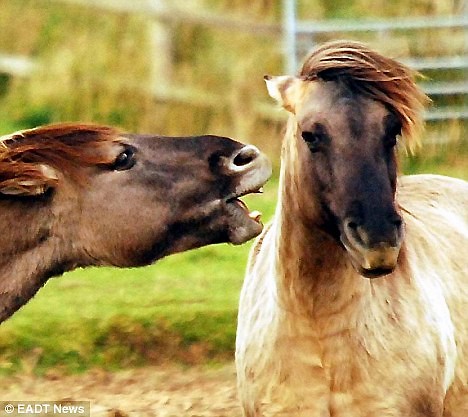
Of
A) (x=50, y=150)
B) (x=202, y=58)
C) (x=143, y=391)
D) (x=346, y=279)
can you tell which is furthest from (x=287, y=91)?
(x=202, y=58)

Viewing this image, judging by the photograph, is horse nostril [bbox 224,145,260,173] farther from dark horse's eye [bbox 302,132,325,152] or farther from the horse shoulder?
the horse shoulder

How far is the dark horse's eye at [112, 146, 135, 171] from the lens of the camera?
429 cm

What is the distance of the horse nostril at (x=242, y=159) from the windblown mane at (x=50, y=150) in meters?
0.43

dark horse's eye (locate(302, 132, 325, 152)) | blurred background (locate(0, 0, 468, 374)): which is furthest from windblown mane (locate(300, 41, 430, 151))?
blurred background (locate(0, 0, 468, 374))

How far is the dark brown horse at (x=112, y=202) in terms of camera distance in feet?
13.8

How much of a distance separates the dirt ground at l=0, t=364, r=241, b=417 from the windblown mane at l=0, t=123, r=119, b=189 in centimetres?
236

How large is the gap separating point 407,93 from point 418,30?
9436 mm

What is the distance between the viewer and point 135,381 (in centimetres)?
717

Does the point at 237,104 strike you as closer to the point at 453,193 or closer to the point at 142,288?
the point at 142,288

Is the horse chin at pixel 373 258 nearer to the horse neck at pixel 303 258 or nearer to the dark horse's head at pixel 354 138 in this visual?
the dark horse's head at pixel 354 138

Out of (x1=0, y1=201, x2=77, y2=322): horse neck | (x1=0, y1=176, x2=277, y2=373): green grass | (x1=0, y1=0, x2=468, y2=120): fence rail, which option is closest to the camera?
(x1=0, y1=201, x2=77, y2=322): horse neck

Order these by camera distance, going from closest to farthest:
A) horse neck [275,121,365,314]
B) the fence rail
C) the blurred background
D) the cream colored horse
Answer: the cream colored horse → horse neck [275,121,365,314] → the fence rail → the blurred background

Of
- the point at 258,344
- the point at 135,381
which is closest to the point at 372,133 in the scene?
the point at 258,344

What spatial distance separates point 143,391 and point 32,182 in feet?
9.99
